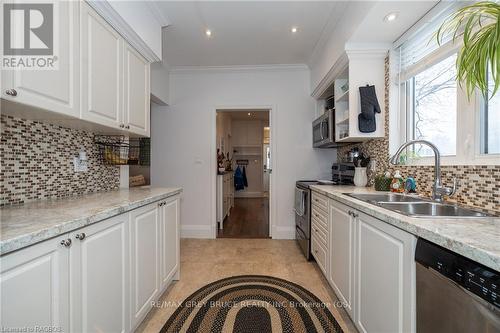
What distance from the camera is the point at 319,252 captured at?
225 centimetres

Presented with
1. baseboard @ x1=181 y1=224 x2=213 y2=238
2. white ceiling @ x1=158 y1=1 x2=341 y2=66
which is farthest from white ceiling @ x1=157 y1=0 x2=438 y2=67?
baseboard @ x1=181 y1=224 x2=213 y2=238

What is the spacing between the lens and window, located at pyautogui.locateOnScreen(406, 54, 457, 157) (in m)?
1.60

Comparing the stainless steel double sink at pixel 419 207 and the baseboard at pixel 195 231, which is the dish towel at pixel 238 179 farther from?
the stainless steel double sink at pixel 419 207

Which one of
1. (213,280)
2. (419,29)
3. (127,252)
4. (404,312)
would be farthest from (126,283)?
(419,29)

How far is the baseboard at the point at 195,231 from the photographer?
3.52 m

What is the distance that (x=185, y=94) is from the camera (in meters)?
3.56

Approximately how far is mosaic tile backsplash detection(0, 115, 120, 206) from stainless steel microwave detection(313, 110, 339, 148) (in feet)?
7.98

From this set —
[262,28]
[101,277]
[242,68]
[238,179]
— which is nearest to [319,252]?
[101,277]

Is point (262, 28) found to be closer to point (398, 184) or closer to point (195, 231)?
point (398, 184)

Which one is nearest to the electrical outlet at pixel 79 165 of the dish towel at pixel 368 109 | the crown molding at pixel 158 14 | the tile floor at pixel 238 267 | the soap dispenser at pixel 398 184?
the tile floor at pixel 238 267

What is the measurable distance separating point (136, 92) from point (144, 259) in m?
1.37

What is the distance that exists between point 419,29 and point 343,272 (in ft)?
6.62

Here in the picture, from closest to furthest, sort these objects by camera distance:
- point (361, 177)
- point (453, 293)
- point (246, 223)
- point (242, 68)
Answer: point (453, 293) < point (361, 177) < point (242, 68) < point (246, 223)

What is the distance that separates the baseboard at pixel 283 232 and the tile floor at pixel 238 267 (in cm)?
11
